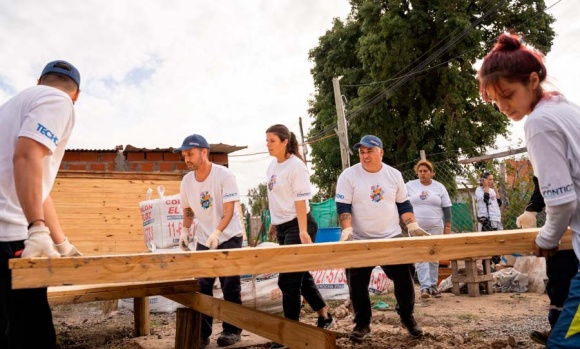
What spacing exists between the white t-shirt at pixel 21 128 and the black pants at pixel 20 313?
0.09m

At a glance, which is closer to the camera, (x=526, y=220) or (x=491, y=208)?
(x=526, y=220)

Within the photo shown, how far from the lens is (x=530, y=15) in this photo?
21906 millimetres

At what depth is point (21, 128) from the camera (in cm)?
217

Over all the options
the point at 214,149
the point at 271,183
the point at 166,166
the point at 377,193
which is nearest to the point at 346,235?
the point at 377,193

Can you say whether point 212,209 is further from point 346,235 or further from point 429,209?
point 429,209

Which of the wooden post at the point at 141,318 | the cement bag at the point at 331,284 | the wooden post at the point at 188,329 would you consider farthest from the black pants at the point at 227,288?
the cement bag at the point at 331,284

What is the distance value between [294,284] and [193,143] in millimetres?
1591

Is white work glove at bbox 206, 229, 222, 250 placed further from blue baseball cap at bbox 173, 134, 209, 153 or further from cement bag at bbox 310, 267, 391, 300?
cement bag at bbox 310, 267, 391, 300

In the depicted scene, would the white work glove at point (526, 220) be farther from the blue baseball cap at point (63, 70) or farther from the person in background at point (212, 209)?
the blue baseball cap at point (63, 70)

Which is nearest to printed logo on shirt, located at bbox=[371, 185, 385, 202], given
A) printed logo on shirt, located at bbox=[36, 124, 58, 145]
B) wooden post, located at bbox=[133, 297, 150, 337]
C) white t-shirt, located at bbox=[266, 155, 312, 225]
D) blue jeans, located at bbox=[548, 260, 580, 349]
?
white t-shirt, located at bbox=[266, 155, 312, 225]

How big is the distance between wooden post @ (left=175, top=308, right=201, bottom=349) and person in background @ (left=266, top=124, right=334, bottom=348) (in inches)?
33.3

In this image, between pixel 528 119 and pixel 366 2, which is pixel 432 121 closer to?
pixel 366 2

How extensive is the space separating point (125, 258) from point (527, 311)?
5.37 meters

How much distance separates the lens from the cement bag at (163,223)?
6.64 m
